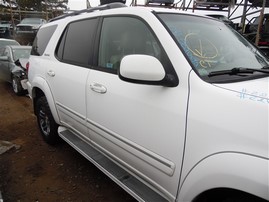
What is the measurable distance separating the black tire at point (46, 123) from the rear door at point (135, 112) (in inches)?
50.7

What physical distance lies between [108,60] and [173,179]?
1.32 metres

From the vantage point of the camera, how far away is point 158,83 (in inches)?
74.0

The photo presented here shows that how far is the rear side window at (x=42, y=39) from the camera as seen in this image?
3.93 metres

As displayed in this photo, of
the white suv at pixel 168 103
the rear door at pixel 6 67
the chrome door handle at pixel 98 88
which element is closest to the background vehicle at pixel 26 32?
the rear door at pixel 6 67

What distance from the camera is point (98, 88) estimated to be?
8.32 ft

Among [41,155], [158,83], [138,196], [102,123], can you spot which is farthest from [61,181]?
[158,83]

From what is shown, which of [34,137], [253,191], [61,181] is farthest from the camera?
[34,137]

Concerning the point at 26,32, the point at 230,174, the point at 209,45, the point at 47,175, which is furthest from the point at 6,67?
the point at 26,32

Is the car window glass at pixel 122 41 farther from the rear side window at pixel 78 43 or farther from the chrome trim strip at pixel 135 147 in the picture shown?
the chrome trim strip at pixel 135 147

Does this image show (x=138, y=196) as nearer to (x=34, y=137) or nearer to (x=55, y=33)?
(x=55, y=33)

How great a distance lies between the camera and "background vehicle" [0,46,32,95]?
7500 millimetres

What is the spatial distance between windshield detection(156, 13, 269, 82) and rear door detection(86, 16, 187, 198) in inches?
7.2

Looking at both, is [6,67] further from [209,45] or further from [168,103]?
[168,103]

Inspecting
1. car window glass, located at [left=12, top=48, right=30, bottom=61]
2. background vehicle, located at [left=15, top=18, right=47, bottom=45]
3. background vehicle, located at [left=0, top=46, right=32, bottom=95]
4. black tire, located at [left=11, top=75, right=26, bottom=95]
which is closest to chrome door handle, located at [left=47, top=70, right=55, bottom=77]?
background vehicle, located at [left=0, top=46, right=32, bottom=95]
